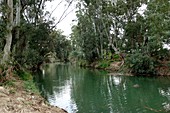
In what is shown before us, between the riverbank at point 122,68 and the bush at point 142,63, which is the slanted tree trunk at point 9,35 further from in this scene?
the riverbank at point 122,68

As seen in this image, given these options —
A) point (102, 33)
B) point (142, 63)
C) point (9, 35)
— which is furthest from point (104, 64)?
point (9, 35)

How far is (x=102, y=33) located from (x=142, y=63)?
16834mm

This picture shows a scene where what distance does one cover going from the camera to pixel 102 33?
4444 centimetres

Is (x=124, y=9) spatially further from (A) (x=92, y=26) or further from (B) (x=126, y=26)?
(A) (x=92, y=26)

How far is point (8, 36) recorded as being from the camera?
13211mm

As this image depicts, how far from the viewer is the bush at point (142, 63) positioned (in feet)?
93.4

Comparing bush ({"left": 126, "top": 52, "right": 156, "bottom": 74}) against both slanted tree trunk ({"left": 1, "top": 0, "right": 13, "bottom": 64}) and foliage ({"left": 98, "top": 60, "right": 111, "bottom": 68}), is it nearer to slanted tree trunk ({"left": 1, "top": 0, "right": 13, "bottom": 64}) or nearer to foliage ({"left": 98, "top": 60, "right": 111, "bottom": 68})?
foliage ({"left": 98, "top": 60, "right": 111, "bottom": 68})

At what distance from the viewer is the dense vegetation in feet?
52.5

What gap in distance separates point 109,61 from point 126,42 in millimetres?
4446

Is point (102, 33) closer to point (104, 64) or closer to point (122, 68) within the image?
point (104, 64)

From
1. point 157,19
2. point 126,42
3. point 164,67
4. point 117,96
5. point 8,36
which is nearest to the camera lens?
point 8,36

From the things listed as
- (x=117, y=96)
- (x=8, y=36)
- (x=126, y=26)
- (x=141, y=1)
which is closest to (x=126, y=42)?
(x=126, y=26)

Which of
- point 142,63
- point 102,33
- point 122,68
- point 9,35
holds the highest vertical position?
point 102,33

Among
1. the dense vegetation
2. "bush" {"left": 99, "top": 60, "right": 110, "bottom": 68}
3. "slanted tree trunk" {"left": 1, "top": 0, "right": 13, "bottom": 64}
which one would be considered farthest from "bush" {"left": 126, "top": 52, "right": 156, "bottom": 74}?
"slanted tree trunk" {"left": 1, "top": 0, "right": 13, "bottom": 64}
